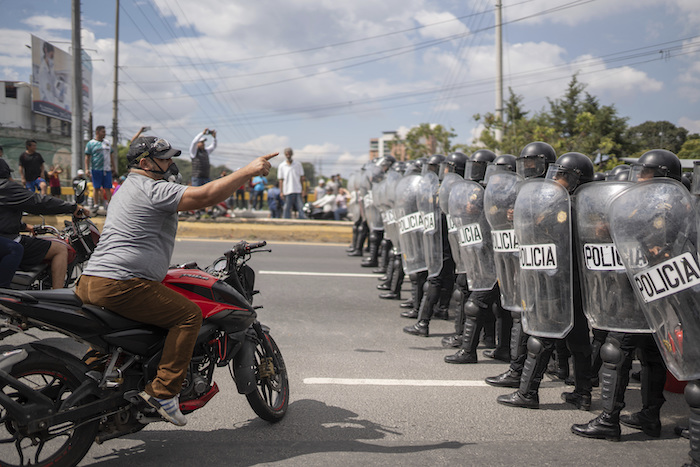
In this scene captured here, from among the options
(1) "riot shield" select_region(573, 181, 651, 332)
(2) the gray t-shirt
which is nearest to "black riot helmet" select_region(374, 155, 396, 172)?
(1) "riot shield" select_region(573, 181, 651, 332)

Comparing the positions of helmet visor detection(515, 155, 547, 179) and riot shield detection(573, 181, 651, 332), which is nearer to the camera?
riot shield detection(573, 181, 651, 332)

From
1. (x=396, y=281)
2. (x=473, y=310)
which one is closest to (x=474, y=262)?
(x=473, y=310)

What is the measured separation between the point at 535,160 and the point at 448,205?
1.24 meters

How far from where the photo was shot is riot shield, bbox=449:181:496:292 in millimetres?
5395

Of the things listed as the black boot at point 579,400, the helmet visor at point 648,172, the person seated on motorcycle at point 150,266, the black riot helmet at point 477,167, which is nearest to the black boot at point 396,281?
the black riot helmet at point 477,167

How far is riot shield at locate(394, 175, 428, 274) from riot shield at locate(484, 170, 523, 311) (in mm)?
1643

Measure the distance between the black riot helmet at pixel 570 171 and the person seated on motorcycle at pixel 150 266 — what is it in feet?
6.85

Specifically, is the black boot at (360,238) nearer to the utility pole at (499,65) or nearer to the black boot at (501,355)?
the black boot at (501,355)

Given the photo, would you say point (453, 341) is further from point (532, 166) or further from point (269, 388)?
point (269, 388)

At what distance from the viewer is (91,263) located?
11.0 feet

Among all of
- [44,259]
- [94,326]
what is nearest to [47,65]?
[44,259]

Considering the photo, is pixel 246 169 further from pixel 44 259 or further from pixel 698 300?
pixel 44 259

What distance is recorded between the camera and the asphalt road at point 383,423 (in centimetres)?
359

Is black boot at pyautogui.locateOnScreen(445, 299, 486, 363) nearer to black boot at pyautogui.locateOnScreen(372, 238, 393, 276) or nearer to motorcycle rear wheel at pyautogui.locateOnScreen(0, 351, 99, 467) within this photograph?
motorcycle rear wheel at pyautogui.locateOnScreen(0, 351, 99, 467)
